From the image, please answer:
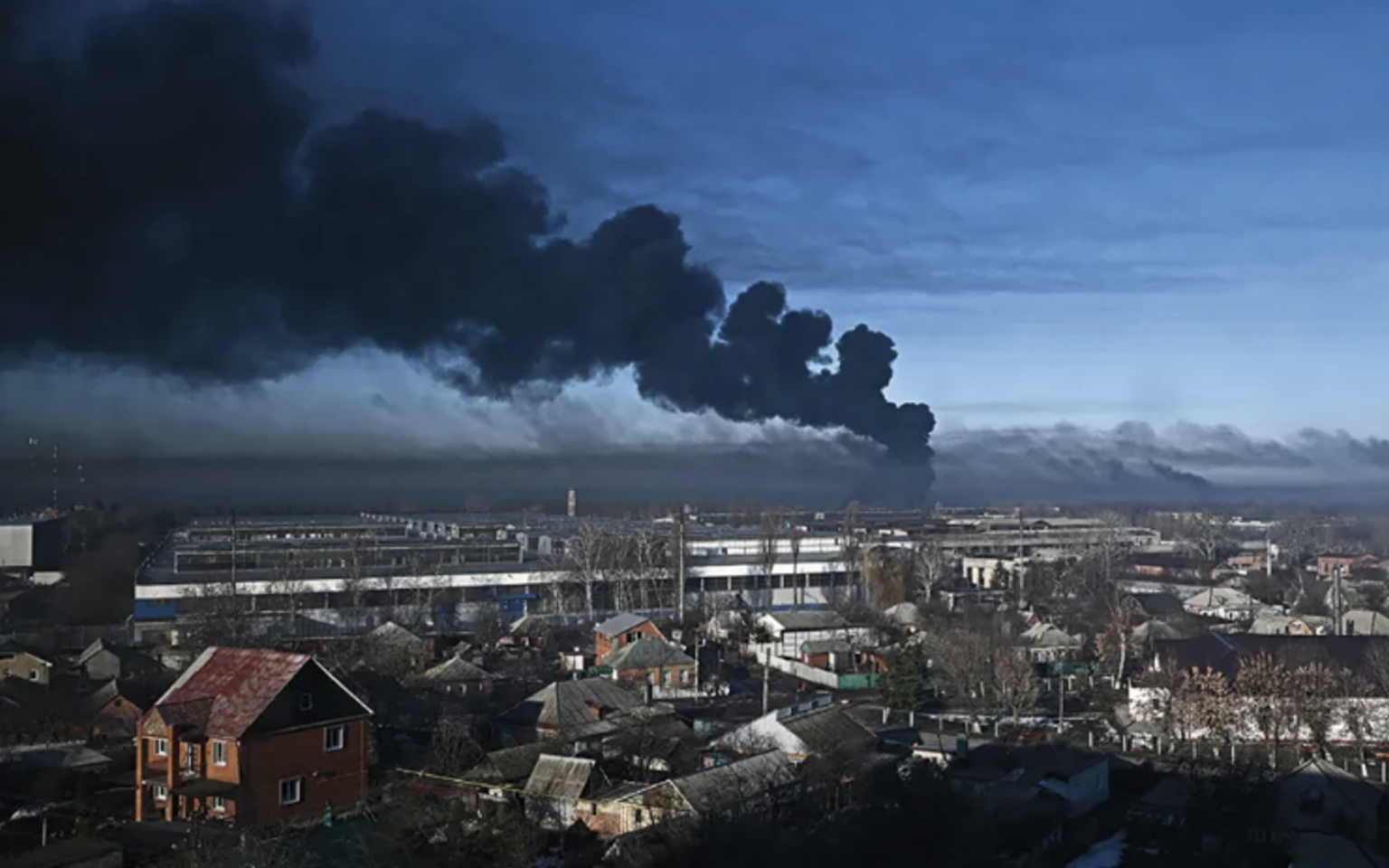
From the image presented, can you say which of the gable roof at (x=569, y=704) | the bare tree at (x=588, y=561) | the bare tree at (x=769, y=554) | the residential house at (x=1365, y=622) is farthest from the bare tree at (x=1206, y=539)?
the gable roof at (x=569, y=704)

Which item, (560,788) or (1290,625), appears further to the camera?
(1290,625)

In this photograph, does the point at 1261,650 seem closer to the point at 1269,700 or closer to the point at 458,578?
the point at 1269,700

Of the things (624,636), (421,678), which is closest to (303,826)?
(421,678)

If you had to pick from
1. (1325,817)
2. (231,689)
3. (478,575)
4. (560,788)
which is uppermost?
(231,689)

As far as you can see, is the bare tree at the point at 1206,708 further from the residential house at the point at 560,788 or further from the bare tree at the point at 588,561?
the bare tree at the point at 588,561

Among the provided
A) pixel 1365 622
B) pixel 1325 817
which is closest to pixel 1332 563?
pixel 1365 622

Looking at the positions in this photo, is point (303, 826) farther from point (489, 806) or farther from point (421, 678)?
point (421, 678)

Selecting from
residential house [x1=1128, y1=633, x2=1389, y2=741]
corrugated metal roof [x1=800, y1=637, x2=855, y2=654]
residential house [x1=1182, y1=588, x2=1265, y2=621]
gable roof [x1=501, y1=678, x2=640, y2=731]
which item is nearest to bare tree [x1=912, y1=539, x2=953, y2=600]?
residential house [x1=1182, y1=588, x2=1265, y2=621]
